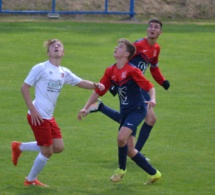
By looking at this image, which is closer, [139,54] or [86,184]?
[86,184]

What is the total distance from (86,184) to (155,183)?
0.99 meters

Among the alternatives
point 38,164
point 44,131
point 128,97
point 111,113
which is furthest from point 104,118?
point 44,131

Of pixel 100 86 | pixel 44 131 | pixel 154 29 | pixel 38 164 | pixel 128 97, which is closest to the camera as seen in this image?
pixel 44 131

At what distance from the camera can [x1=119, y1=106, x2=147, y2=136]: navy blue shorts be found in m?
10.6

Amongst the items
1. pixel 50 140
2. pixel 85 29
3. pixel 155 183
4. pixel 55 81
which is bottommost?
pixel 85 29

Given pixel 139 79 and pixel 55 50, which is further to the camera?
pixel 139 79

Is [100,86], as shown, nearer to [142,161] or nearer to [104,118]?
[142,161]

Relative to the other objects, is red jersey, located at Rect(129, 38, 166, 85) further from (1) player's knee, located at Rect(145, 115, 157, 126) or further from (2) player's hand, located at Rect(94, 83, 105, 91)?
(2) player's hand, located at Rect(94, 83, 105, 91)

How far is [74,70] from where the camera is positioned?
21.2 metres

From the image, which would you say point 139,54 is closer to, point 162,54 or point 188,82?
point 188,82

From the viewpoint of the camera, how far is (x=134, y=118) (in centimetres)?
1065

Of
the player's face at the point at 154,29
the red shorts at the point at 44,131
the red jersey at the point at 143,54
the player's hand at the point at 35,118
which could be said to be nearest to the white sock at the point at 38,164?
the red shorts at the point at 44,131

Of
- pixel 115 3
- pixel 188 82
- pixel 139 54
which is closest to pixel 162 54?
pixel 188 82

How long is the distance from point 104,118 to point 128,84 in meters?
5.46
